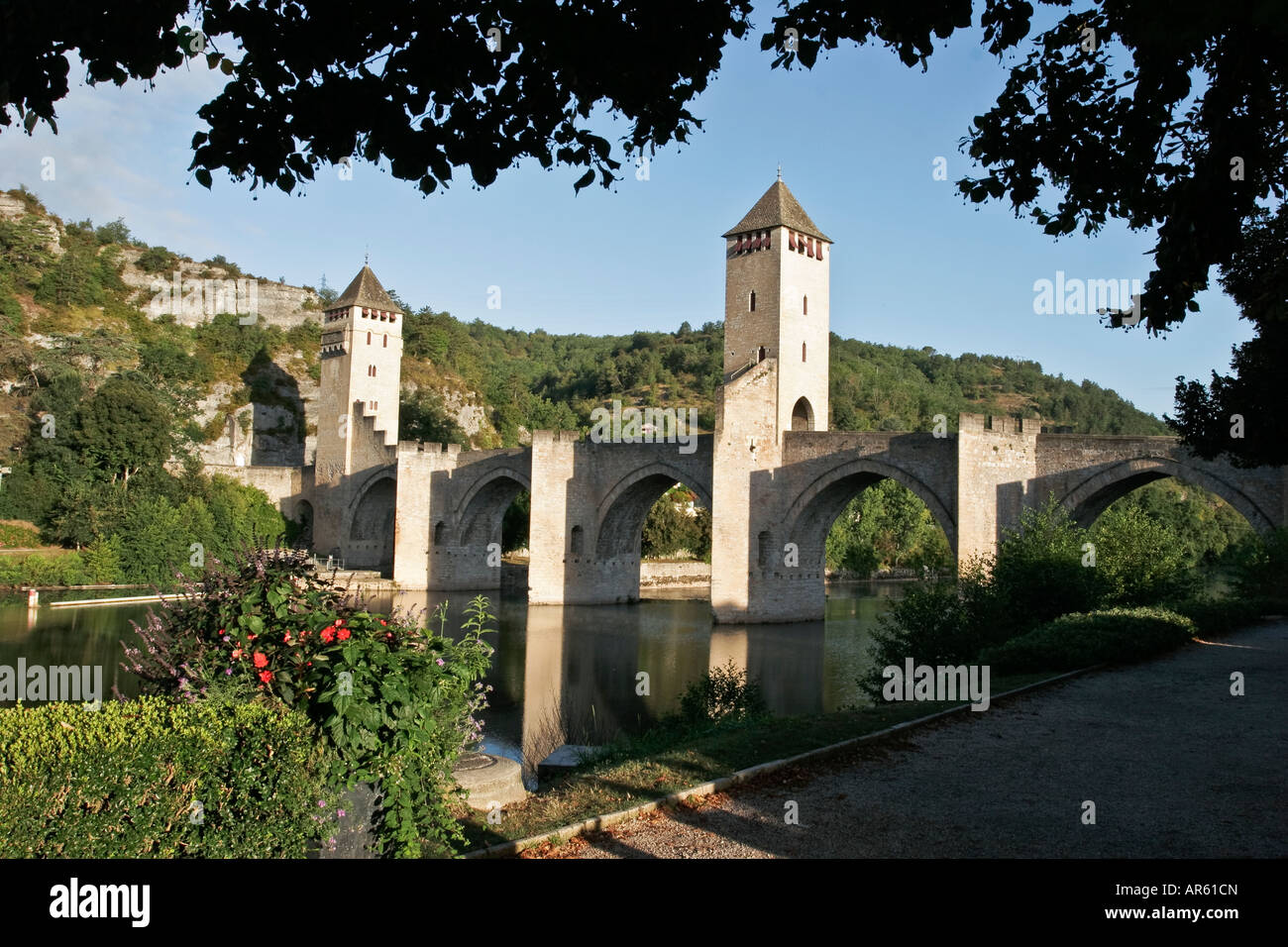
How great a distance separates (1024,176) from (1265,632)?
11382 millimetres

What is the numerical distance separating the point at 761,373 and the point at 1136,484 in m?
9.77

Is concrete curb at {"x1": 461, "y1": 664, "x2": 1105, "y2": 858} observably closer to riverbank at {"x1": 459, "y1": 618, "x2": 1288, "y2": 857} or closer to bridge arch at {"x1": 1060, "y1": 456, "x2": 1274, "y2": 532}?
riverbank at {"x1": 459, "y1": 618, "x2": 1288, "y2": 857}

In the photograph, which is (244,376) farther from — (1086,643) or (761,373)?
(1086,643)

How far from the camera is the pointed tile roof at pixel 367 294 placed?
41406mm

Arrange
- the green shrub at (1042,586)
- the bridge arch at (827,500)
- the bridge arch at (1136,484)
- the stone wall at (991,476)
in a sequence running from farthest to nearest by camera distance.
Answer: the bridge arch at (827,500), the stone wall at (991,476), the bridge arch at (1136,484), the green shrub at (1042,586)

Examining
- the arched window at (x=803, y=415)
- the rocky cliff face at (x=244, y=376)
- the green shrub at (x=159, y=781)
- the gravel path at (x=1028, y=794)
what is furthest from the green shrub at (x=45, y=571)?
→ the green shrub at (x=159, y=781)

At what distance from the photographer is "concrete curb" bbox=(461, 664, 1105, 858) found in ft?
16.5

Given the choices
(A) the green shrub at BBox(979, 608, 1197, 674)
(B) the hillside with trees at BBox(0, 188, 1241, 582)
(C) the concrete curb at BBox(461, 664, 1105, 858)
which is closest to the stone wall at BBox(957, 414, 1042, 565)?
(B) the hillside with trees at BBox(0, 188, 1241, 582)

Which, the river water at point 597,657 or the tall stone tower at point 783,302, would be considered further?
the tall stone tower at point 783,302

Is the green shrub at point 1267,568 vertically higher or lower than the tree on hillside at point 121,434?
lower

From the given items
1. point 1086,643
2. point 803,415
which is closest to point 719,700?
point 1086,643

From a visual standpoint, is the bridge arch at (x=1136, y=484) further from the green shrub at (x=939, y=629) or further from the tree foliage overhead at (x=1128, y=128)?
the tree foliage overhead at (x=1128, y=128)

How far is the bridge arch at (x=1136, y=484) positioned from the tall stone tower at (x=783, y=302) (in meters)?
8.15

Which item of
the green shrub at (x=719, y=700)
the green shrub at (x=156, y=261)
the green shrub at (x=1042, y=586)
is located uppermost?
the green shrub at (x=156, y=261)
